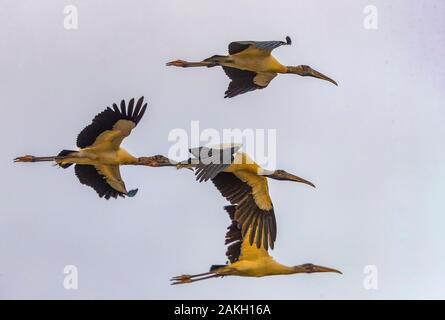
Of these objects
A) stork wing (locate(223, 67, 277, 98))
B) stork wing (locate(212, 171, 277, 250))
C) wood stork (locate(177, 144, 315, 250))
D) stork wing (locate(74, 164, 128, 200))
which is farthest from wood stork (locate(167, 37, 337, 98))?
stork wing (locate(74, 164, 128, 200))

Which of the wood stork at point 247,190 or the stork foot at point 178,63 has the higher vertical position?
the stork foot at point 178,63

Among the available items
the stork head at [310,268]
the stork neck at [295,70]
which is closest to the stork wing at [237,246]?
the stork head at [310,268]

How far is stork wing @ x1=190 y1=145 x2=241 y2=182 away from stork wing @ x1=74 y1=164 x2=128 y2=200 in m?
2.00

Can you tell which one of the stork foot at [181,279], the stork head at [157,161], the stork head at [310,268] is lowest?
A: the stork foot at [181,279]

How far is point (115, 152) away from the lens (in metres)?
28.2

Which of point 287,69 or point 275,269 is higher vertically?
point 287,69

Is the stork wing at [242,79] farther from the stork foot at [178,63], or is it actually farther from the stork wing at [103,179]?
the stork wing at [103,179]

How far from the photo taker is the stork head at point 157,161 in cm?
2866

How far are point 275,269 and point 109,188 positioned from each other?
2.82 metres

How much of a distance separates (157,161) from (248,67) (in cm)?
194

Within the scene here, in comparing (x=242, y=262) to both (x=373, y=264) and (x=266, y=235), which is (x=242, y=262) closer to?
(x=266, y=235)

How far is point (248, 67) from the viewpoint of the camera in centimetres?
2867

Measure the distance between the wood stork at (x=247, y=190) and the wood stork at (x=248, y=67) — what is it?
1.24 m
